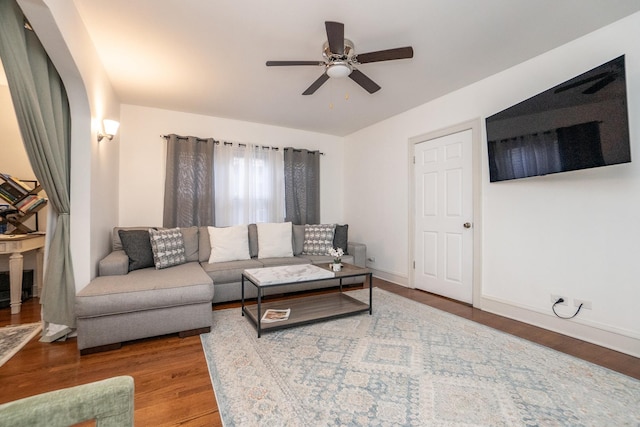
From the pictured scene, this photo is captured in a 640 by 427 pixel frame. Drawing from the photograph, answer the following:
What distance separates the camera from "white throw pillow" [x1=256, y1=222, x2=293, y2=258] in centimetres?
390

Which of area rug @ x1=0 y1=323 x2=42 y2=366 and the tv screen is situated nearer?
the tv screen

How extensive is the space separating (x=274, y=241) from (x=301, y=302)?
119 centimetres

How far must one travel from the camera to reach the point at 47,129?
210 cm

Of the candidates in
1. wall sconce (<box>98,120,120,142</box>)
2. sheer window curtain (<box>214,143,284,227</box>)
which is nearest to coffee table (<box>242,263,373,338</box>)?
sheer window curtain (<box>214,143,284,227</box>)

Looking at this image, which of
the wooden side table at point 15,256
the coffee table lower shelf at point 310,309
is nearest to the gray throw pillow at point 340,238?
the coffee table lower shelf at point 310,309

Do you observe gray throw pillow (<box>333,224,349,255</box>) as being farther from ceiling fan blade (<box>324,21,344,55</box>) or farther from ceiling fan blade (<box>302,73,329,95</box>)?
ceiling fan blade (<box>324,21,344,55</box>)

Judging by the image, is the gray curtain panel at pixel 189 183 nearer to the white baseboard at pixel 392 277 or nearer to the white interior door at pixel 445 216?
the white baseboard at pixel 392 277

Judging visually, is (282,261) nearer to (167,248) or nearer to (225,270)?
(225,270)

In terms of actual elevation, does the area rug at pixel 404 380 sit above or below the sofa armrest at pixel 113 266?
below

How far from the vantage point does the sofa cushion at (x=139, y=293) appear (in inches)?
81.9

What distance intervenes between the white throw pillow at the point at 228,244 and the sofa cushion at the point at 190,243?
18 cm

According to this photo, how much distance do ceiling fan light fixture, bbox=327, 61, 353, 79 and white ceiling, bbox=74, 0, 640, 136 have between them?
9.3 inches

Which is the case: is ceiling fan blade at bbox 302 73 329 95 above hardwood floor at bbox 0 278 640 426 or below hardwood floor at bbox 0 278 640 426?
above

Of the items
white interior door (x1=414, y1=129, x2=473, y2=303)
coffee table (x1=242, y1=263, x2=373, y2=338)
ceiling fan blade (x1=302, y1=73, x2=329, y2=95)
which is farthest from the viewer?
white interior door (x1=414, y1=129, x2=473, y2=303)
